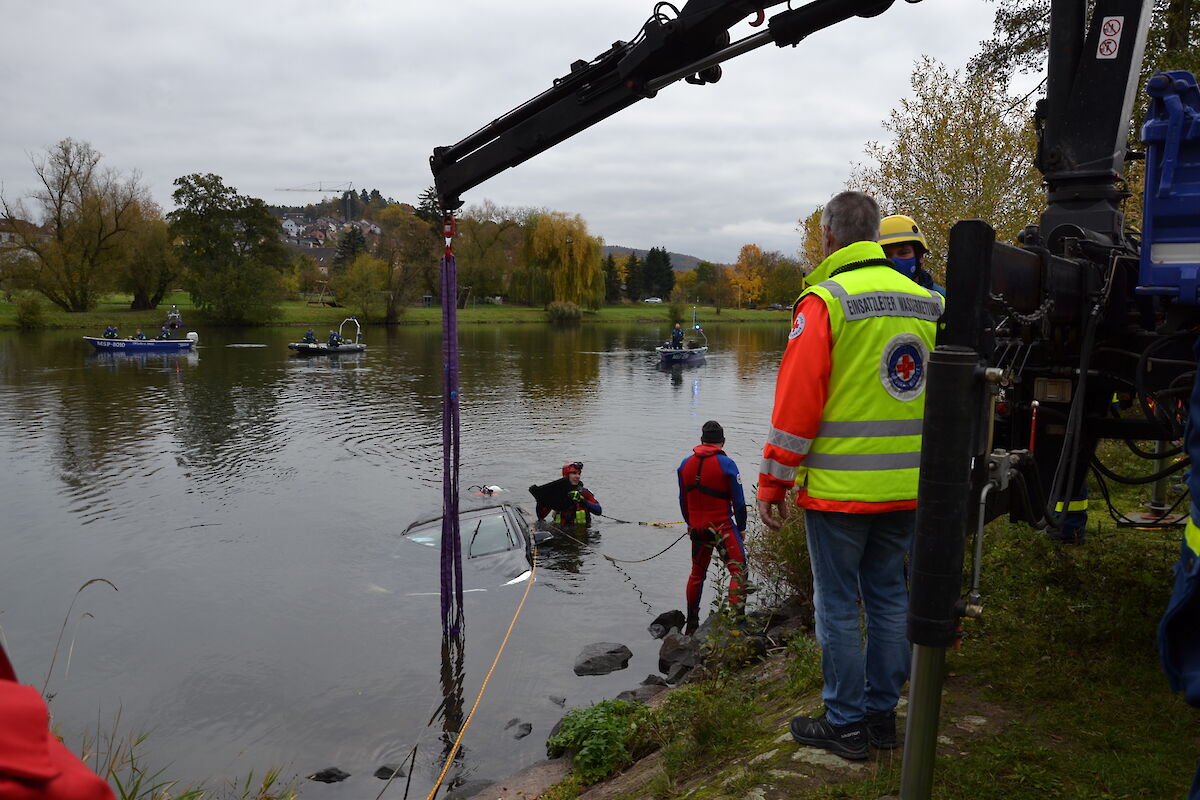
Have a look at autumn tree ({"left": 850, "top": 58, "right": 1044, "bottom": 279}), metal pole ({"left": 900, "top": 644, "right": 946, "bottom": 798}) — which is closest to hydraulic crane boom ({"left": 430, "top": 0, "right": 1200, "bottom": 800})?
metal pole ({"left": 900, "top": 644, "right": 946, "bottom": 798})

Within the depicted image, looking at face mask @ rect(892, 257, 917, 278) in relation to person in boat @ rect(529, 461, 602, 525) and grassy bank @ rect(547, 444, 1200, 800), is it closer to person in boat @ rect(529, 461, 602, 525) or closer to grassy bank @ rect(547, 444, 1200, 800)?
grassy bank @ rect(547, 444, 1200, 800)

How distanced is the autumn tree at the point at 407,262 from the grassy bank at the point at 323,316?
2307 millimetres

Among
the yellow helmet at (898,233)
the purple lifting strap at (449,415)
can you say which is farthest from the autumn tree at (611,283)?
the yellow helmet at (898,233)

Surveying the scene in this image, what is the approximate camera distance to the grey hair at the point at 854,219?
370 cm

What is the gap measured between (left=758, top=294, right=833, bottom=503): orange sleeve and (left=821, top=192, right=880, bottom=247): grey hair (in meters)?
0.37

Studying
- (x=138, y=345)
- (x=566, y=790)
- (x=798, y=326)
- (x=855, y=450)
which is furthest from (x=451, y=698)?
(x=138, y=345)

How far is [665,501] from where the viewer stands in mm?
17703

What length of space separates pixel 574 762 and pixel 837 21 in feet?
17.3

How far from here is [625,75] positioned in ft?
20.0

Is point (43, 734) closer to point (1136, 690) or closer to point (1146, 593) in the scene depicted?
point (1136, 690)

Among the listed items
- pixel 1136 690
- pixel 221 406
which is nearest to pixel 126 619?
pixel 1136 690

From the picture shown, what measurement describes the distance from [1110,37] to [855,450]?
291 cm

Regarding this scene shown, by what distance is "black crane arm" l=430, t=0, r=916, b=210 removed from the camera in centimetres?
523

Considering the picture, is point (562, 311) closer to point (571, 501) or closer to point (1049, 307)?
point (571, 501)
